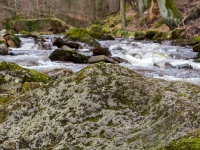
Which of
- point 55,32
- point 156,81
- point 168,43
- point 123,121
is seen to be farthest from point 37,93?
point 55,32

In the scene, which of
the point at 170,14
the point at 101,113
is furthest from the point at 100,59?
the point at 170,14

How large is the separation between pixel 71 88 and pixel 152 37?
60.9 ft

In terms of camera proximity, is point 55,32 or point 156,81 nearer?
point 156,81

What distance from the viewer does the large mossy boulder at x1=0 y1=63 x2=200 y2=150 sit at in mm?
1925

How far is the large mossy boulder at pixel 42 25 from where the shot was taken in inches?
1198

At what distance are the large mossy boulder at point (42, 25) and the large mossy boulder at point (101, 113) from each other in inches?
1113

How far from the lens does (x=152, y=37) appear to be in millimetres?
20516

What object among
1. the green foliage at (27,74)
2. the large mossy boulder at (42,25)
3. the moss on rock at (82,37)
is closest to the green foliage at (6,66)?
the green foliage at (27,74)

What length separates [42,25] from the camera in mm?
32531

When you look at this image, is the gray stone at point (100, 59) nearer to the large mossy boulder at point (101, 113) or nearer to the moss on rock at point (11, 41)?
the moss on rock at point (11, 41)

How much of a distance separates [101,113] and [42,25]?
31507 mm

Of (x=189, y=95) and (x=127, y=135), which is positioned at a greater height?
(x=189, y=95)

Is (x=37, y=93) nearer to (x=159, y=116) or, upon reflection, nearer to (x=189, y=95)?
(x=159, y=116)

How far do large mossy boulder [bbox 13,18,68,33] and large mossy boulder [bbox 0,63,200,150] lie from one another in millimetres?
28267
